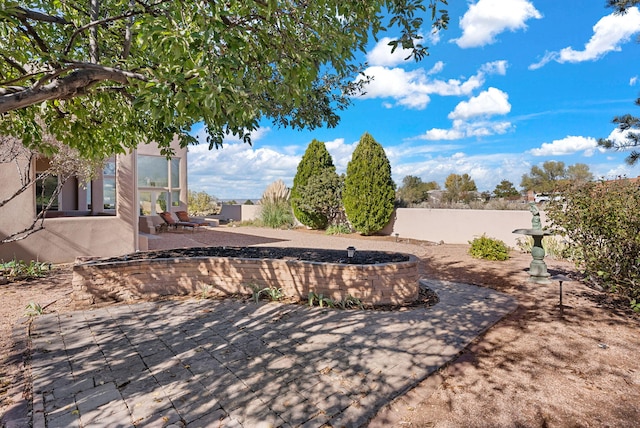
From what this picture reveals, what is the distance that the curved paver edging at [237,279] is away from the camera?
4988 millimetres

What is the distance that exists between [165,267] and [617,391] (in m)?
5.80

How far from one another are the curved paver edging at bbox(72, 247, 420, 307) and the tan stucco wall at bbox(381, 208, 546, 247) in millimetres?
7399

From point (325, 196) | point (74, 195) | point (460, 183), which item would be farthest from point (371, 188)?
point (460, 183)

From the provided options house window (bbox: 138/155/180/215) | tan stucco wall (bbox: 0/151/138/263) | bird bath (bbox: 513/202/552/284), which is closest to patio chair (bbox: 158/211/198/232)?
house window (bbox: 138/155/180/215)

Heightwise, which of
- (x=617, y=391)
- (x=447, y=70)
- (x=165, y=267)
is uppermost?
(x=447, y=70)

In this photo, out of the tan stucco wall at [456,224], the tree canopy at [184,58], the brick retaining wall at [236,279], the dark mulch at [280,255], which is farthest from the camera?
the tan stucco wall at [456,224]

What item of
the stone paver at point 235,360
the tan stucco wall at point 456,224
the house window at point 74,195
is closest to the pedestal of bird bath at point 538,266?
the stone paver at point 235,360

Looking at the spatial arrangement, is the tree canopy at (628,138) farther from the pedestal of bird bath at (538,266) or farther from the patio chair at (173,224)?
the patio chair at (173,224)

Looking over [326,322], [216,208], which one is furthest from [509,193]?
[326,322]

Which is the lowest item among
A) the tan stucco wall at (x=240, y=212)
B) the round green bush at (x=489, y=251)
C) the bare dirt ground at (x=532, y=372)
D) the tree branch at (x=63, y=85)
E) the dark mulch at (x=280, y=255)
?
the bare dirt ground at (x=532, y=372)

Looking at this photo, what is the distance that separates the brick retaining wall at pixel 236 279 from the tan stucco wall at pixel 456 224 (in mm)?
7455

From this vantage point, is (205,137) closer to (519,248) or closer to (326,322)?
(326,322)

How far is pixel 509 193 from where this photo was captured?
1209 inches

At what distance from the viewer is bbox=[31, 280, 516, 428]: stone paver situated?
247 cm
